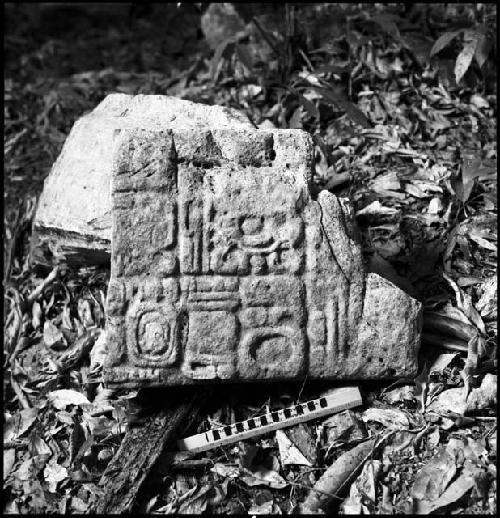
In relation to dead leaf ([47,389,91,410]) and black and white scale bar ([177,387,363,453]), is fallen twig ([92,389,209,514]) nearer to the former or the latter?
black and white scale bar ([177,387,363,453])

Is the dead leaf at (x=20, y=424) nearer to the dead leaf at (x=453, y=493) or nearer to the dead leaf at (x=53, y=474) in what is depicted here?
the dead leaf at (x=53, y=474)

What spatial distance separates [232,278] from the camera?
2.84 meters

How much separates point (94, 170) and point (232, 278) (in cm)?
111

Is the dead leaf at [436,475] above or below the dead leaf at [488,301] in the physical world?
below

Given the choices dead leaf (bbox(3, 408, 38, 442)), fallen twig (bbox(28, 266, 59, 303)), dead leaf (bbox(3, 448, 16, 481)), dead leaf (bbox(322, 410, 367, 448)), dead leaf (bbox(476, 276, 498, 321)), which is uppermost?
dead leaf (bbox(476, 276, 498, 321))

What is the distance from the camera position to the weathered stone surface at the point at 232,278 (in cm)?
280

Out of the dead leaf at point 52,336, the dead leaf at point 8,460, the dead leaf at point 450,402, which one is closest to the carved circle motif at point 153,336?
the dead leaf at point 8,460

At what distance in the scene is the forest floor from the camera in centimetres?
279

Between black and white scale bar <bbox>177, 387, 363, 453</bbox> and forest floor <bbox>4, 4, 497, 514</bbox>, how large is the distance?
0.12ft

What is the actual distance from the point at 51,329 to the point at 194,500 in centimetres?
129

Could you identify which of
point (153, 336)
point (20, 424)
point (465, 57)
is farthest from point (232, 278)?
point (465, 57)

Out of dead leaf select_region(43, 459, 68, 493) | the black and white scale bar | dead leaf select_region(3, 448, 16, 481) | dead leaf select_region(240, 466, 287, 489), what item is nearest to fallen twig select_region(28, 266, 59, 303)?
dead leaf select_region(3, 448, 16, 481)

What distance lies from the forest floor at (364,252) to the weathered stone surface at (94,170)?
0.30 meters

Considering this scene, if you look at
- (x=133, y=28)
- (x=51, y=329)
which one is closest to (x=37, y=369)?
(x=51, y=329)
